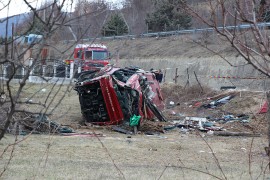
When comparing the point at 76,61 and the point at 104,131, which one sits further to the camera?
the point at 104,131

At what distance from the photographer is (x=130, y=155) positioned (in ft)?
34.5

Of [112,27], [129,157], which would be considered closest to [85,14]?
[112,27]

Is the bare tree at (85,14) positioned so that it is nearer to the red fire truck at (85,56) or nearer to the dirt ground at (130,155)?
the red fire truck at (85,56)

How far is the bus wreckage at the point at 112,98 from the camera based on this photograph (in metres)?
16.1

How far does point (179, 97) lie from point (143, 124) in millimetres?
11622

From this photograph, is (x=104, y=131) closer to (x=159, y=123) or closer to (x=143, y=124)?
(x=143, y=124)

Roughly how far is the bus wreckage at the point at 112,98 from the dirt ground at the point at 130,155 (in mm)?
590

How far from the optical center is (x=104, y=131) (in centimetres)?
1540

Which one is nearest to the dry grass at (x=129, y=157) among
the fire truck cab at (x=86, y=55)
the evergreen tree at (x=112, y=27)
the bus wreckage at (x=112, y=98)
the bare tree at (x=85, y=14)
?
the fire truck cab at (x=86, y=55)

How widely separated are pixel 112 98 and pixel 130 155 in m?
5.74

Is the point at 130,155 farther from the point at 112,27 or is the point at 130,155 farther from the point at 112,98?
the point at 112,98

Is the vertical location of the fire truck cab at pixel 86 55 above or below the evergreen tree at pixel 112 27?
below

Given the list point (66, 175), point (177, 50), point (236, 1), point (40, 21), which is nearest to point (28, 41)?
point (40, 21)

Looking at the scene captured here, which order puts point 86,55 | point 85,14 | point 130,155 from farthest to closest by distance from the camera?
point 130,155, point 86,55, point 85,14
